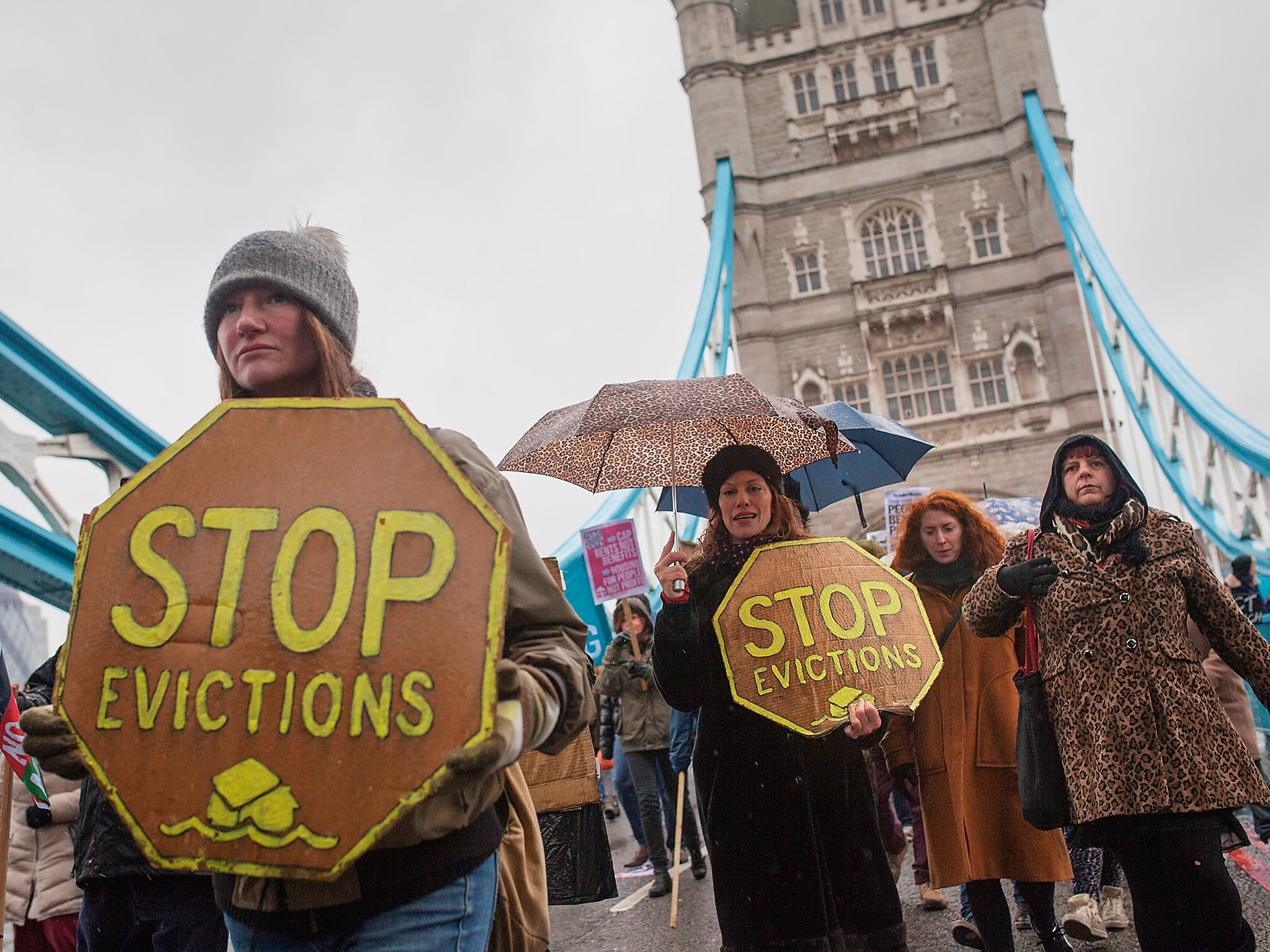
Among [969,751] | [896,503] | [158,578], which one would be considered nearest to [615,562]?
[896,503]

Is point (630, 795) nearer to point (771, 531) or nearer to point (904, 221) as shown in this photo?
point (771, 531)

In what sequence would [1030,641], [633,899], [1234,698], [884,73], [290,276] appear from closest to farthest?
[290,276] → [1030,641] → [1234,698] → [633,899] → [884,73]

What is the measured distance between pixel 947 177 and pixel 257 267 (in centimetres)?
2760

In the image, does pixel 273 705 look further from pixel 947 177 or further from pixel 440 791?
pixel 947 177

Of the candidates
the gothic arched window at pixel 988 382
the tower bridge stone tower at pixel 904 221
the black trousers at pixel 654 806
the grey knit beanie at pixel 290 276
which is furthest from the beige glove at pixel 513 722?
the gothic arched window at pixel 988 382

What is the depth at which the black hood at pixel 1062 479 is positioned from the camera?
9.48ft

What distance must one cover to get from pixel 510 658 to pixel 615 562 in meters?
7.60

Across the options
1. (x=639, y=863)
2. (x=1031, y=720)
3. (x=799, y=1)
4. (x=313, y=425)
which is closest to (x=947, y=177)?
(x=799, y=1)

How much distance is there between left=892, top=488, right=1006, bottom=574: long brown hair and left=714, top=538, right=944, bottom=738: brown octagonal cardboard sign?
0.93 metres

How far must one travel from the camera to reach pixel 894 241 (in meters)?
26.4

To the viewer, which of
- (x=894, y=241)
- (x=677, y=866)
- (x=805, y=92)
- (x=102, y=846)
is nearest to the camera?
(x=102, y=846)

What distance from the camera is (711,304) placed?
2447 centimetres

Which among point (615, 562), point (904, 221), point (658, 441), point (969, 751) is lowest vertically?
point (969, 751)

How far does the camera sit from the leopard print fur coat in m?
2.53
